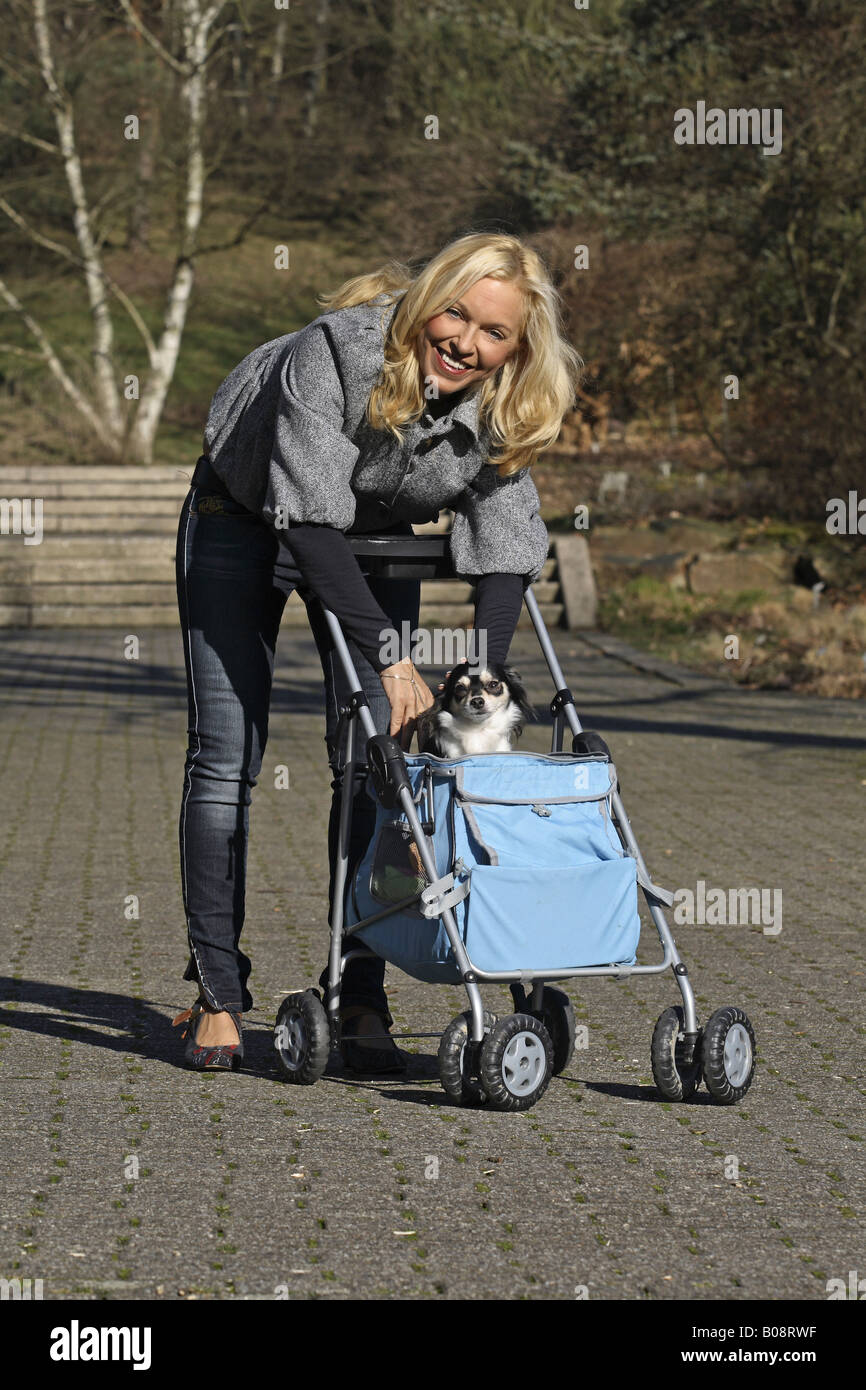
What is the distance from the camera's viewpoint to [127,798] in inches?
377

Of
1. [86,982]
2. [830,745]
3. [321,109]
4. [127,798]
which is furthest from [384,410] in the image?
[321,109]

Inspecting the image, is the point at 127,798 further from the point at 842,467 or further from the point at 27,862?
the point at 842,467

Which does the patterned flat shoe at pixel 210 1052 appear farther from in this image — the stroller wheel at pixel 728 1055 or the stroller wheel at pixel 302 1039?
the stroller wheel at pixel 728 1055

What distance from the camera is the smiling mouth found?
4203 millimetres

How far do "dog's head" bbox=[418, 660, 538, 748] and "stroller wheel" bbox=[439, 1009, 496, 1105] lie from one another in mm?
681

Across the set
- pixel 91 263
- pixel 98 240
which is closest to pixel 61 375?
pixel 91 263

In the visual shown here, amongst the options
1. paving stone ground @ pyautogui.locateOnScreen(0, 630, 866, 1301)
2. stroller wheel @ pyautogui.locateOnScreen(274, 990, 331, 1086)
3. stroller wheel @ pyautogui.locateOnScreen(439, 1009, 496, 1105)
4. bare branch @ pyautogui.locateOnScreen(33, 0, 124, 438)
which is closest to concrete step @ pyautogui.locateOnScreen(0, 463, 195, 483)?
bare branch @ pyautogui.locateOnScreen(33, 0, 124, 438)

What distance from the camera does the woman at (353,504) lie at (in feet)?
13.6

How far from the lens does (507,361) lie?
14.2 ft

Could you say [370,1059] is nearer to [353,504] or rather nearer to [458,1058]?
[458,1058]

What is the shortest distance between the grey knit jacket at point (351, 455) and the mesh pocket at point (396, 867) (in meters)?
0.67

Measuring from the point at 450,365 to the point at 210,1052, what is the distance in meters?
1.83

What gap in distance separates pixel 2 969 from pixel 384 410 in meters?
2.63

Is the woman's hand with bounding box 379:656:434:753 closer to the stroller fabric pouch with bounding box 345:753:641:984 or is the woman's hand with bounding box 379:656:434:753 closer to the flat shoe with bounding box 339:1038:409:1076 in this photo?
the stroller fabric pouch with bounding box 345:753:641:984
